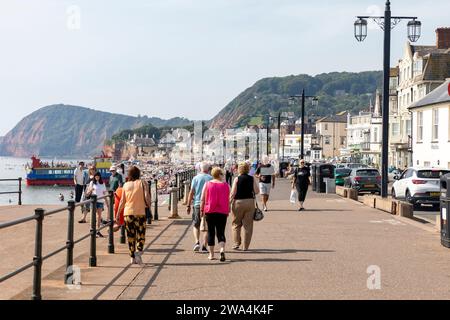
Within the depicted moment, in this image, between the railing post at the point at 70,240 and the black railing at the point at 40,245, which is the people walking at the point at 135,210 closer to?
the black railing at the point at 40,245

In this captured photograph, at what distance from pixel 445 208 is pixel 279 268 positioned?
4.54 meters

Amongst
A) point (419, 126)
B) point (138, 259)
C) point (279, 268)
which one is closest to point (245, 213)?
point (279, 268)

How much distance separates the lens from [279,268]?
11938 mm

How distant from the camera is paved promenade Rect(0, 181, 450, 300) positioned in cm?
961

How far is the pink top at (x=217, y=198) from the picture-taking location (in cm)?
1332

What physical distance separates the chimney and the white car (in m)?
53.5

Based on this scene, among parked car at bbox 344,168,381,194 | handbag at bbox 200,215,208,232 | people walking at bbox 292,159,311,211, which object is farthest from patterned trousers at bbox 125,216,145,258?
parked car at bbox 344,168,381,194

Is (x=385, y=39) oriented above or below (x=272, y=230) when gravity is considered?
above

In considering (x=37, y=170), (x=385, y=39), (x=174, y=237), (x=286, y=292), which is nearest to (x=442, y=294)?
(x=286, y=292)

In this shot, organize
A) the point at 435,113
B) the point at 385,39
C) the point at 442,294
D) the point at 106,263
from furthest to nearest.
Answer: the point at 435,113, the point at 385,39, the point at 106,263, the point at 442,294

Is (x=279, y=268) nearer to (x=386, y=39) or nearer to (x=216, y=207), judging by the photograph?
(x=216, y=207)

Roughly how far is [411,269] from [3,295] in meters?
6.15
